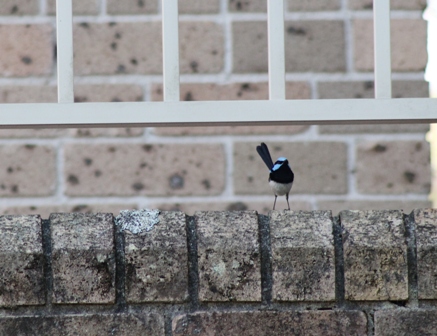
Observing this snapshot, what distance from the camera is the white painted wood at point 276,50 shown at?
185 centimetres

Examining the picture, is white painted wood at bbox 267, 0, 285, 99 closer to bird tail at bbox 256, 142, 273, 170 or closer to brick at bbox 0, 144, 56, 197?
bird tail at bbox 256, 142, 273, 170

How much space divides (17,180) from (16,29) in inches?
23.2

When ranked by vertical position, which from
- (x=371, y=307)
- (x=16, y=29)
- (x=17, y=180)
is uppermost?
(x=16, y=29)

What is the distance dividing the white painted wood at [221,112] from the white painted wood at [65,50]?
0.04 metres

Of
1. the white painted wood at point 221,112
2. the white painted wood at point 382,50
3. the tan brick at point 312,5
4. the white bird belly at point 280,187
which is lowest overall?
the white bird belly at point 280,187

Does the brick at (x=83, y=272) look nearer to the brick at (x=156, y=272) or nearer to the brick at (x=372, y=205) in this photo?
the brick at (x=156, y=272)

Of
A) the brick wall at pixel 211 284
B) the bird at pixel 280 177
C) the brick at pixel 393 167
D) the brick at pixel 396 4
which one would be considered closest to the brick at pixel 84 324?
the brick wall at pixel 211 284

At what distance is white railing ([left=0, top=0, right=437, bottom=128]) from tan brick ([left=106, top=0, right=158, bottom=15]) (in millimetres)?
1145

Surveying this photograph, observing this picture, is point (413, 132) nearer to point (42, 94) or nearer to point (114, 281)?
point (42, 94)

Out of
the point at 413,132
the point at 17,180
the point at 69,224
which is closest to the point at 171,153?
the point at 17,180

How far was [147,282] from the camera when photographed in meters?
1.78

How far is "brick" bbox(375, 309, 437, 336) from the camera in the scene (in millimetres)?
1792

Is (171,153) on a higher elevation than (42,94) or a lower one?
lower

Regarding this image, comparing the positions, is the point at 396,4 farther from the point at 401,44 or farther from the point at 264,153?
the point at 264,153
